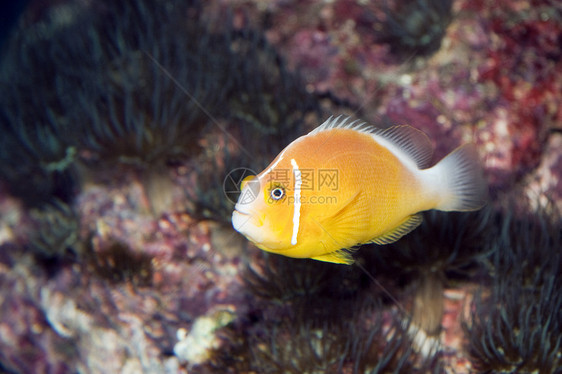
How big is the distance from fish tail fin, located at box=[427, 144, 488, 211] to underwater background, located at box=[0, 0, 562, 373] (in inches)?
26.7

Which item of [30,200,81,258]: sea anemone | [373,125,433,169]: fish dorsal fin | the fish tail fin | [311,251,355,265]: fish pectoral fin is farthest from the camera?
[30,200,81,258]: sea anemone

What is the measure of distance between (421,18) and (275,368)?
9.47ft

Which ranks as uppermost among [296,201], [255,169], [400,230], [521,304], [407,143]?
[296,201]

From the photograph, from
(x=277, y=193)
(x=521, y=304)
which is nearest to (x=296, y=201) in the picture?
(x=277, y=193)

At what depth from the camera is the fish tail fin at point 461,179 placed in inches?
75.2

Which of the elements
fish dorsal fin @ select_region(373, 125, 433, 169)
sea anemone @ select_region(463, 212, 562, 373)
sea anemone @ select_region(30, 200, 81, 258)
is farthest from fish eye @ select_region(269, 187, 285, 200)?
sea anemone @ select_region(30, 200, 81, 258)

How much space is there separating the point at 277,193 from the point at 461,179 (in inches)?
37.6

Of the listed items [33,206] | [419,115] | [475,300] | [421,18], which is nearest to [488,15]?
[421,18]

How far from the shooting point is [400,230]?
1.94 metres

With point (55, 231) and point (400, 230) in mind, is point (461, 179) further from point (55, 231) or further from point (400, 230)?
point (55, 231)

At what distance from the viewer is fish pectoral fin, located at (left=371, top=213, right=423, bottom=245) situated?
1.90 m

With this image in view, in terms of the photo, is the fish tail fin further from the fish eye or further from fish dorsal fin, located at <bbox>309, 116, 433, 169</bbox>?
the fish eye

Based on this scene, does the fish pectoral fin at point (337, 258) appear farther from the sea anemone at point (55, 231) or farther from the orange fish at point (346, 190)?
the sea anemone at point (55, 231)

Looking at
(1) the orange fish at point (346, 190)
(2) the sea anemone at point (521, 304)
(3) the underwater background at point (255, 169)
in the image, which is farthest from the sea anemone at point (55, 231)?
(2) the sea anemone at point (521, 304)
